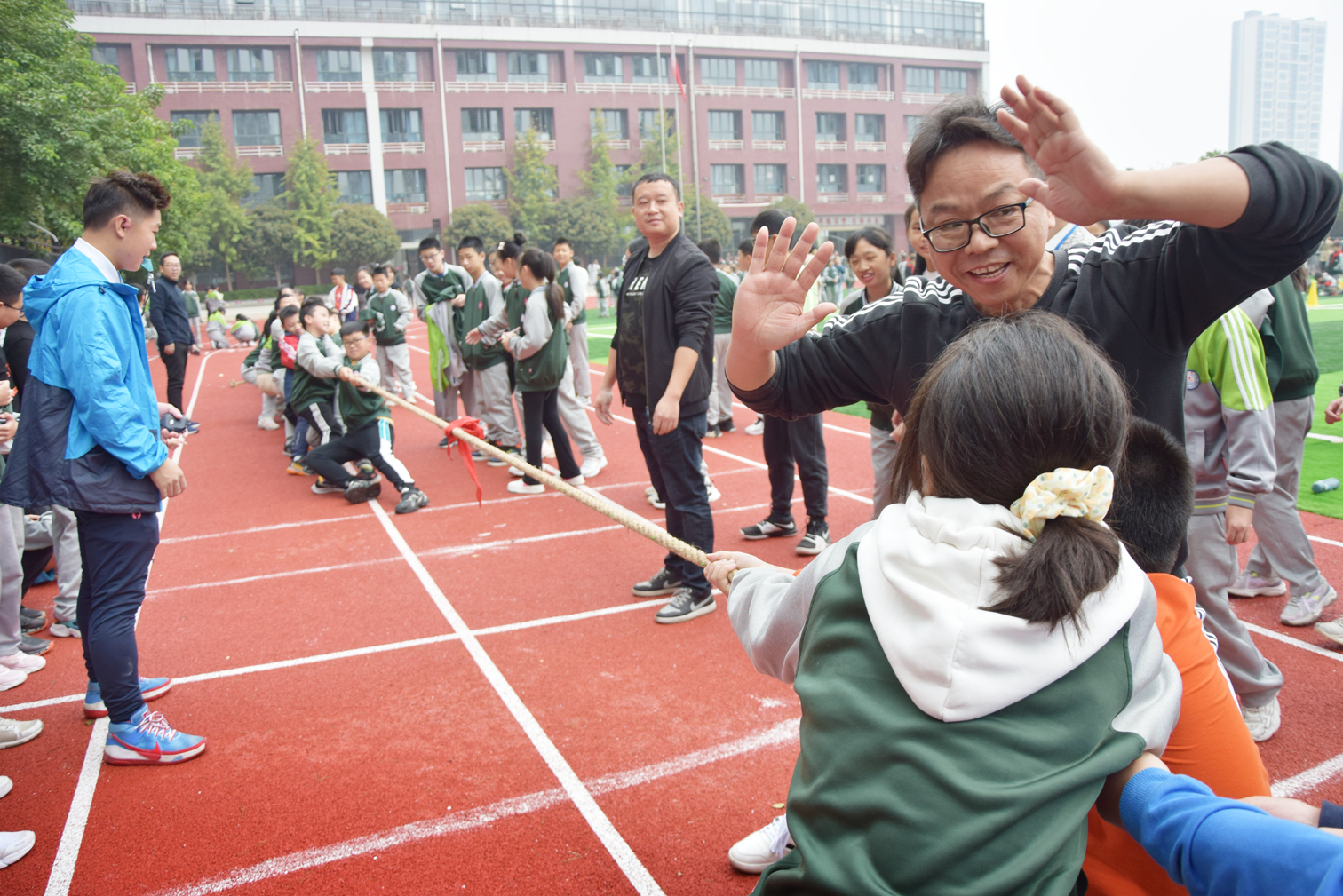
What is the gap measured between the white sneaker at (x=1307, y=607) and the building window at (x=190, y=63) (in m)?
54.0

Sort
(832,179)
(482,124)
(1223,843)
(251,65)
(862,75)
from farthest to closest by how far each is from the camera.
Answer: (862,75) → (832,179) → (482,124) → (251,65) → (1223,843)

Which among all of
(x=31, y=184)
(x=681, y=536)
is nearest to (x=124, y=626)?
(x=681, y=536)

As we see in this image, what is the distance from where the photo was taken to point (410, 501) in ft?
24.5

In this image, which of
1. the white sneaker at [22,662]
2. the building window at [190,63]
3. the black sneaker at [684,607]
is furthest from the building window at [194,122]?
the black sneaker at [684,607]

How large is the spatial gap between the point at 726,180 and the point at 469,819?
5639 centimetres

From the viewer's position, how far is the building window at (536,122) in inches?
2055

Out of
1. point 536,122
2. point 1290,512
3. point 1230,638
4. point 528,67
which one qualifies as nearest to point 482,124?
point 536,122

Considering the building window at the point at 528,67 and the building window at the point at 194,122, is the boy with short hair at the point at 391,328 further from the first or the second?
the building window at the point at 528,67

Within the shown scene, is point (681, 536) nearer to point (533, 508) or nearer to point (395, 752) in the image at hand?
point (395, 752)

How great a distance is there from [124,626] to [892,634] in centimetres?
338

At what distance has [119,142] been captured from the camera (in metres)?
19.8

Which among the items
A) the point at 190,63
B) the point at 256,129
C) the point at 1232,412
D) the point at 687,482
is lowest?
the point at 687,482

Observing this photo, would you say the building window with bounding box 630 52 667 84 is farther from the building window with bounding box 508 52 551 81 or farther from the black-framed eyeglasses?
the black-framed eyeglasses

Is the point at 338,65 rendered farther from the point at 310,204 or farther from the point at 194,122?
the point at 310,204
